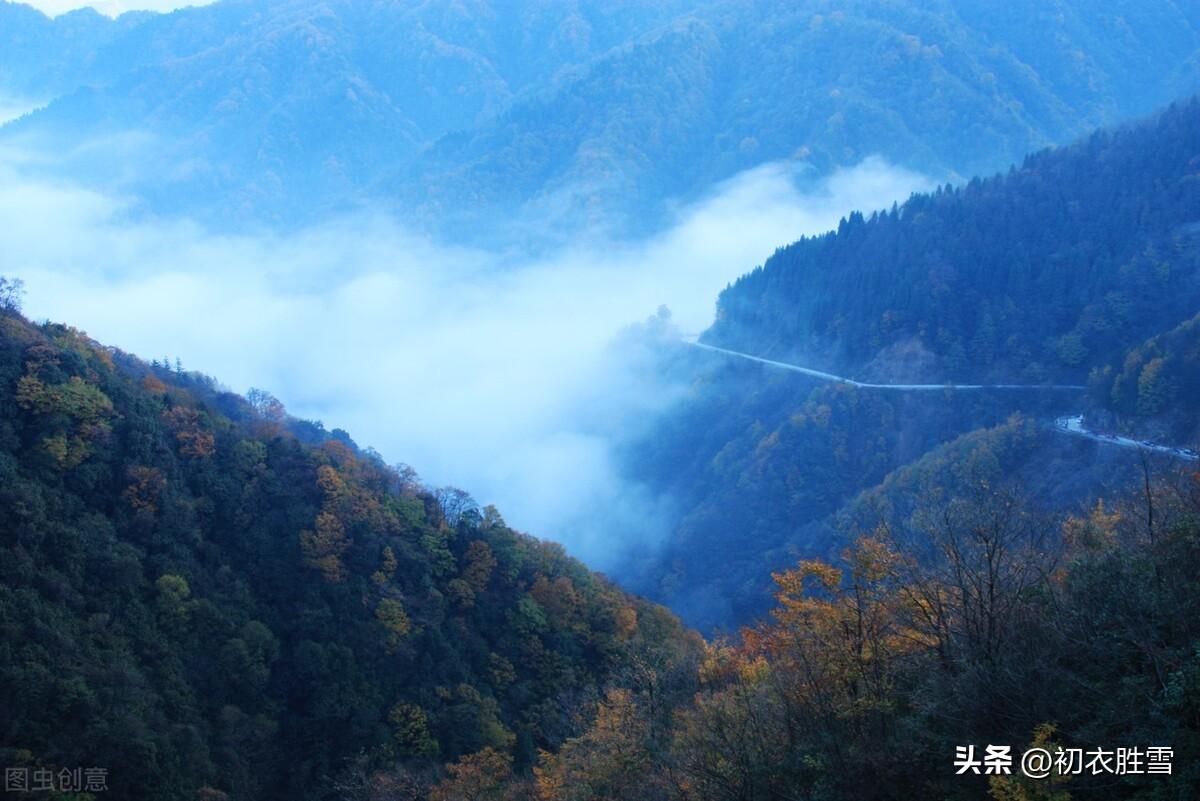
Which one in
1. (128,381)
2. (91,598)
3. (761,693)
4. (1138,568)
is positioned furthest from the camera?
(128,381)

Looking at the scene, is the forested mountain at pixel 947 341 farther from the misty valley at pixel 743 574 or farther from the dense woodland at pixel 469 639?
the dense woodland at pixel 469 639

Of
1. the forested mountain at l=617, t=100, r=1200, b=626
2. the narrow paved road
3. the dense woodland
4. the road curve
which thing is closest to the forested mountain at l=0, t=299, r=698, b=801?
the dense woodland

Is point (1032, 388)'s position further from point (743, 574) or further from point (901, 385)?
point (743, 574)

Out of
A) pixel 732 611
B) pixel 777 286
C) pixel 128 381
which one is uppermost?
pixel 777 286

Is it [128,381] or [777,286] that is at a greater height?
[777,286]

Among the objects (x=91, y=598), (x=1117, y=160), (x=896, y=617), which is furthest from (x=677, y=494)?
(x=896, y=617)

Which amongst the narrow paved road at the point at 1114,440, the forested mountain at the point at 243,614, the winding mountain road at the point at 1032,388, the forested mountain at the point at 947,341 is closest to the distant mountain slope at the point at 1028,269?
the forested mountain at the point at 947,341

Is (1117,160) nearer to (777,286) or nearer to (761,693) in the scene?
(777,286)
